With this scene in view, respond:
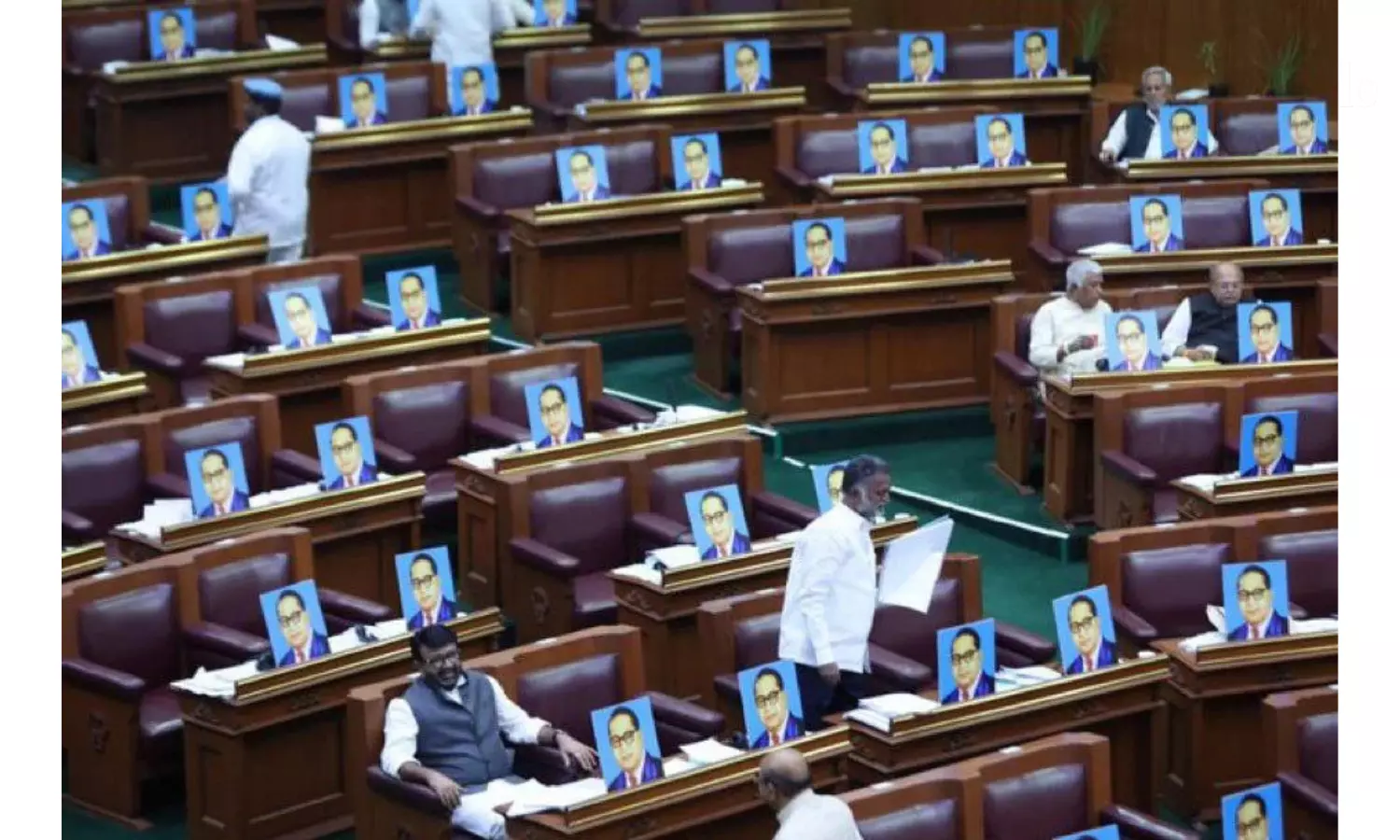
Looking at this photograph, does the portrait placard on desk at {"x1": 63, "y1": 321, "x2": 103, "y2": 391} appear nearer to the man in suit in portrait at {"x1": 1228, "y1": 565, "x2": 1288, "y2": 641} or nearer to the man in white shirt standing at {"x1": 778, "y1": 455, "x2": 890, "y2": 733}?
the man in white shirt standing at {"x1": 778, "y1": 455, "x2": 890, "y2": 733}

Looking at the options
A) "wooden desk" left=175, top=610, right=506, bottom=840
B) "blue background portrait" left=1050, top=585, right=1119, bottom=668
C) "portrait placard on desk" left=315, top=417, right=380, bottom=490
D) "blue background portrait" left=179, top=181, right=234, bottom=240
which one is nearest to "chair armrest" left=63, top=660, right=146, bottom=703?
"wooden desk" left=175, top=610, right=506, bottom=840

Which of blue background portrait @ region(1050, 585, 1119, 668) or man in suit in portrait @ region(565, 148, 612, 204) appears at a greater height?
man in suit in portrait @ region(565, 148, 612, 204)

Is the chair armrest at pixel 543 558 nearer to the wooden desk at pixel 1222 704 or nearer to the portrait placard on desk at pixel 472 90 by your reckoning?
the wooden desk at pixel 1222 704

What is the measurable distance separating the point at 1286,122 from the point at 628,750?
209 inches

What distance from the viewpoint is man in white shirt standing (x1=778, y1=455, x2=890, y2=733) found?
231 inches

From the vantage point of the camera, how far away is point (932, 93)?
34.6 feet

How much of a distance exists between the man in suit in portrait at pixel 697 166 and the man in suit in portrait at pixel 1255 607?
3559 millimetres

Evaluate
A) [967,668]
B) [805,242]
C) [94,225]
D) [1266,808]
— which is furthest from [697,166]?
[1266,808]

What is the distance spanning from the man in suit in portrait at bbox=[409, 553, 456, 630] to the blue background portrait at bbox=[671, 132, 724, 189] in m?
3.41

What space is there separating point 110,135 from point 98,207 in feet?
6.50

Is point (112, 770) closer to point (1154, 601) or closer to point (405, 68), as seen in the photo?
point (1154, 601)

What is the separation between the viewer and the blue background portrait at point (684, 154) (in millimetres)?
9477

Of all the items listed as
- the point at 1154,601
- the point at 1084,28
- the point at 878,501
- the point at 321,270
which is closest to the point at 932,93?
the point at 1084,28

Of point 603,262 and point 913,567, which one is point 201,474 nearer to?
point 913,567
